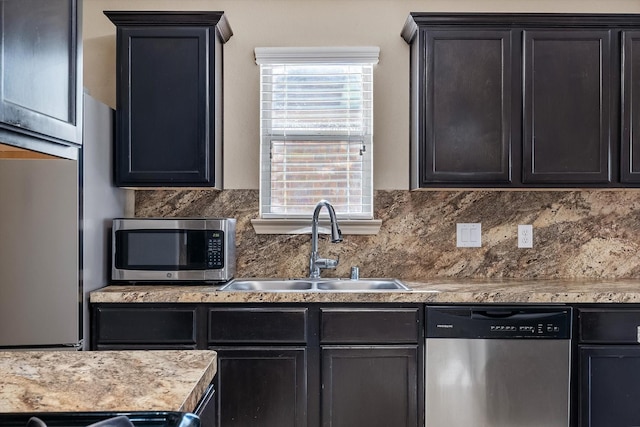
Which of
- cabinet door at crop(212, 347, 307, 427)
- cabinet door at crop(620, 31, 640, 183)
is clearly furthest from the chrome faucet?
cabinet door at crop(620, 31, 640, 183)

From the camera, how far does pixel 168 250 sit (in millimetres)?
2504

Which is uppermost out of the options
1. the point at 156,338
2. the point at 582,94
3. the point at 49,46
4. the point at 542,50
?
the point at 542,50

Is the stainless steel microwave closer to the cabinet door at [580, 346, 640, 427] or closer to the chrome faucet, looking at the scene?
the chrome faucet

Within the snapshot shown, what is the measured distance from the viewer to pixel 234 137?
9.57ft

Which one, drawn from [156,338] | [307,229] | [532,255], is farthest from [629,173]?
[156,338]

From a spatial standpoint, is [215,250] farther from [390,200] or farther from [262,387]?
[390,200]

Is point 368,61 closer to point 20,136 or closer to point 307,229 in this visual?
point 307,229

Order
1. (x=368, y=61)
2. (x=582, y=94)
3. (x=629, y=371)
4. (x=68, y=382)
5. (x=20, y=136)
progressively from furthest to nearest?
1. (x=368, y=61)
2. (x=582, y=94)
3. (x=629, y=371)
4. (x=68, y=382)
5. (x=20, y=136)

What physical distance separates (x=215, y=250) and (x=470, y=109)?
144 cm

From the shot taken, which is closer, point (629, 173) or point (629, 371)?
point (629, 371)

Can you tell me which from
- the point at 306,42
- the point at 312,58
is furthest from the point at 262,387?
the point at 306,42

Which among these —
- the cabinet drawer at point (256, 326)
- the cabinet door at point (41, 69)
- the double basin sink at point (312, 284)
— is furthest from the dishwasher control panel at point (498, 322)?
the cabinet door at point (41, 69)

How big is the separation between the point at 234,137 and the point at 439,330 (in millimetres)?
1543

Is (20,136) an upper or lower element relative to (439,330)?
upper
